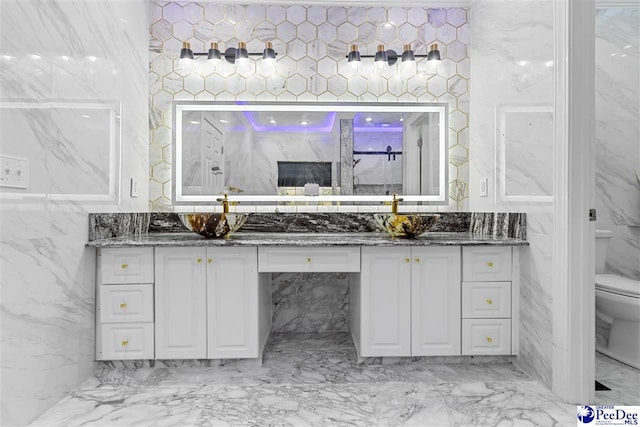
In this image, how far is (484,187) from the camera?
2.42m

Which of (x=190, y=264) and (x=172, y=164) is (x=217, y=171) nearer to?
(x=172, y=164)

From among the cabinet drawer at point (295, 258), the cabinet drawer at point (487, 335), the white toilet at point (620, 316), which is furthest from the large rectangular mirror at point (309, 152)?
the white toilet at point (620, 316)

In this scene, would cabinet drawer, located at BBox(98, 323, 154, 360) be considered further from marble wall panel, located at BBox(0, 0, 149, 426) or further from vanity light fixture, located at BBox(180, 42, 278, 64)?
vanity light fixture, located at BBox(180, 42, 278, 64)

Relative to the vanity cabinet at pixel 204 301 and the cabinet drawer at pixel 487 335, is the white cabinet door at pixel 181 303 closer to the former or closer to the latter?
the vanity cabinet at pixel 204 301

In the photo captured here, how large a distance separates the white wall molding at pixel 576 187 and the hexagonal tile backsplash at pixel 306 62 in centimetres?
99

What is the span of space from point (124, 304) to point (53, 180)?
28.7 inches

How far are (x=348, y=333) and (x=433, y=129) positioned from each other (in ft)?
5.24

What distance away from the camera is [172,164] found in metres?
2.62

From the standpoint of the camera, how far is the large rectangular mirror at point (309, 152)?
2.62 metres

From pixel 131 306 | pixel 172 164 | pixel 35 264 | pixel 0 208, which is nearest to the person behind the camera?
pixel 0 208

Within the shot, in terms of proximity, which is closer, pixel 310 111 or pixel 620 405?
pixel 620 405

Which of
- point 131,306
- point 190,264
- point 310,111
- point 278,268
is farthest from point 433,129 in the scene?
point 131,306

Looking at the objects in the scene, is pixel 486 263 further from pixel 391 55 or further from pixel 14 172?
pixel 14 172

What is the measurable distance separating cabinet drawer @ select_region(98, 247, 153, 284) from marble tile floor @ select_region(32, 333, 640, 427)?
52 centimetres
